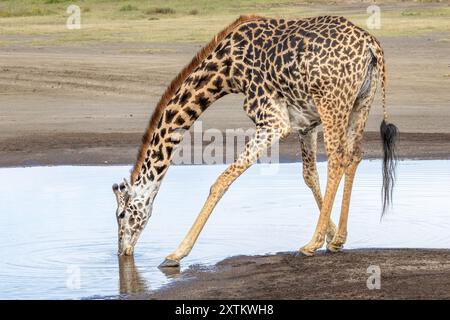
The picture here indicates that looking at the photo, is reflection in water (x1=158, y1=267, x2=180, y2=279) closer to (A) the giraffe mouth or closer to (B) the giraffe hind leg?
(A) the giraffe mouth

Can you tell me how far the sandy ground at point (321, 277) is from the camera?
8.59 m

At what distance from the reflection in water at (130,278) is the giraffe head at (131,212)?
5.1 inches

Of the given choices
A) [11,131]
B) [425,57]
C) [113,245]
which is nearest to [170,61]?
[425,57]

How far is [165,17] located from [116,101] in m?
18.6

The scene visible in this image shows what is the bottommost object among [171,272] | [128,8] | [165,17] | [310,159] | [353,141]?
[171,272]

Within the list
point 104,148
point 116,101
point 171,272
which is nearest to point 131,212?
point 171,272

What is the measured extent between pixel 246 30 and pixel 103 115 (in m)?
9.59

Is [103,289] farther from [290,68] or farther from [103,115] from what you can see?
[103,115]

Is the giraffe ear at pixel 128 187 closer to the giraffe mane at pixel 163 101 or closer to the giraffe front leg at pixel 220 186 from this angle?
the giraffe mane at pixel 163 101

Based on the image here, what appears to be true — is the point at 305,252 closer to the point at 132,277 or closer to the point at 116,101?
the point at 132,277

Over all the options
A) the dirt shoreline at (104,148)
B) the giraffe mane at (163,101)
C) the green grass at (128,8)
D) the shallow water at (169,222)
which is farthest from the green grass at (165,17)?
the giraffe mane at (163,101)

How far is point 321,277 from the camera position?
9.16m

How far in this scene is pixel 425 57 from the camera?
26109 mm

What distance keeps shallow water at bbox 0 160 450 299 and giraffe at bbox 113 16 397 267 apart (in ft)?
1.55
